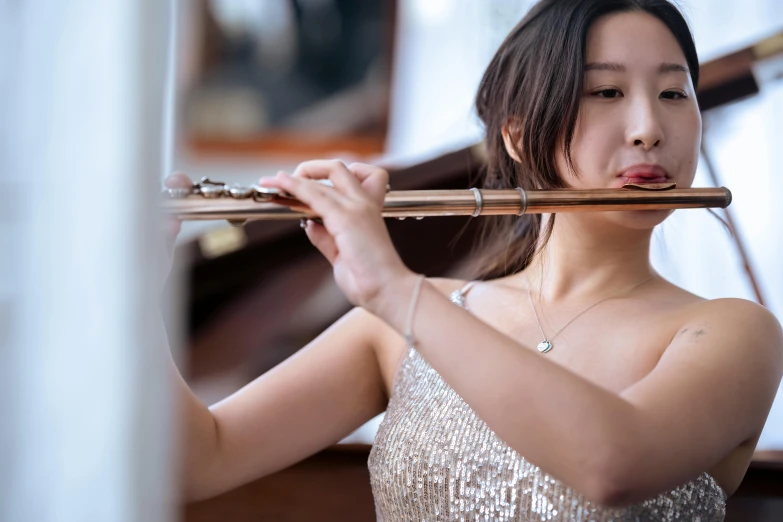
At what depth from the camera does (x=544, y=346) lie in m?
1.23

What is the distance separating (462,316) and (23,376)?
410mm

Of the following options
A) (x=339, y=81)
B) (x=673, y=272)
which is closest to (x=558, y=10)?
(x=673, y=272)

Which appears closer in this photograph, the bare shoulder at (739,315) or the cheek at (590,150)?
the bare shoulder at (739,315)

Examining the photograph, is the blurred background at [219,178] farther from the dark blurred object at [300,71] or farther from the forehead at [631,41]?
the forehead at [631,41]

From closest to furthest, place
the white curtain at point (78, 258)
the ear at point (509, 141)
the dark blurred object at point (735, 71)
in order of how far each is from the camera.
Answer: the white curtain at point (78, 258)
the ear at point (509, 141)
the dark blurred object at point (735, 71)

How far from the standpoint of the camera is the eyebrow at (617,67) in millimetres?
1167

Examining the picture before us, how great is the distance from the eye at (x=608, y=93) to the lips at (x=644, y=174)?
0.11 metres

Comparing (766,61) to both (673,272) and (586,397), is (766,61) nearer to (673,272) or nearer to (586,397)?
(673,272)

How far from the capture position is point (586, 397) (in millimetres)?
815

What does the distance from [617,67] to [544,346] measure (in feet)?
1.28

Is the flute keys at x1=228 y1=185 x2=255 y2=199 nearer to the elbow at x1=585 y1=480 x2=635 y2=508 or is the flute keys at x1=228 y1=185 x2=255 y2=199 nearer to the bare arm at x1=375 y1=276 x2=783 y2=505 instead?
the bare arm at x1=375 y1=276 x2=783 y2=505

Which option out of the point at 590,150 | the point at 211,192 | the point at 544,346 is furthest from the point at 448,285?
the point at 211,192

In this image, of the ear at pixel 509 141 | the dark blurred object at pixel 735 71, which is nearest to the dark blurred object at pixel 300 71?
the dark blurred object at pixel 735 71

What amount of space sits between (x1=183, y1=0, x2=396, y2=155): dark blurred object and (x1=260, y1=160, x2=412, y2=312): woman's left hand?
2753mm
